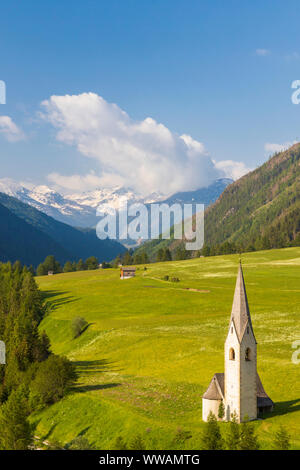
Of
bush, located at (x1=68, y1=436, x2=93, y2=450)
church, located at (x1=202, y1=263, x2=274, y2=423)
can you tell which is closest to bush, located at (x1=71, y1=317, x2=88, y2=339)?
bush, located at (x1=68, y1=436, x2=93, y2=450)

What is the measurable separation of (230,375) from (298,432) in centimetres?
747

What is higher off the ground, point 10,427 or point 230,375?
point 230,375

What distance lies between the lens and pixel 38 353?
71.2 metres

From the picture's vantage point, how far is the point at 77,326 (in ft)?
316

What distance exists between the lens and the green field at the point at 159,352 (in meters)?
46.7

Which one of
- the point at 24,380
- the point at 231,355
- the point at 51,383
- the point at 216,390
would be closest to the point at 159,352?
the point at 51,383

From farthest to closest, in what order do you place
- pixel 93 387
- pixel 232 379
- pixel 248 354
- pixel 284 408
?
pixel 93 387 → pixel 284 408 → pixel 248 354 → pixel 232 379

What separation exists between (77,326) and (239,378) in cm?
5868

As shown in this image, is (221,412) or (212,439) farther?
(221,412)

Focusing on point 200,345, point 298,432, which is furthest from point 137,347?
point 298,432

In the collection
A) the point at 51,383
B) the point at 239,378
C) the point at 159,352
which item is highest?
the point at 239,378

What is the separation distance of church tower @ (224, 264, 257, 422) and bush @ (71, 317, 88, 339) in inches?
2210

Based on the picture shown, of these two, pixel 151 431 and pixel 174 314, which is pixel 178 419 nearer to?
pixel 151 431

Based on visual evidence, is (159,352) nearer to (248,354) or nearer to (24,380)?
(24,380)
